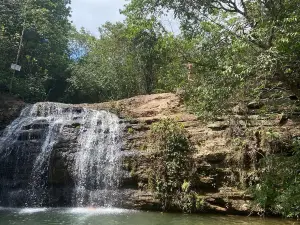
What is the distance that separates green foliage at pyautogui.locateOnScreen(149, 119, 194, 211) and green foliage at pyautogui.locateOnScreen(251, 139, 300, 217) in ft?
8.49

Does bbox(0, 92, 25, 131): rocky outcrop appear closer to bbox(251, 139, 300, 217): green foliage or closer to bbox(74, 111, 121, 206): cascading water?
bbox(74, 111, 121, 206): cascading water

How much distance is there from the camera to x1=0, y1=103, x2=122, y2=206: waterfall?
39.5 ft

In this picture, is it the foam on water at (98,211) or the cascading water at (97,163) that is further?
the cascading water at (97,163)

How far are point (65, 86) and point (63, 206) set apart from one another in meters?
12.5

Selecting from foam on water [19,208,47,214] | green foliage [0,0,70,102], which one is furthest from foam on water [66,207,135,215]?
green foliage [0,0,70,102]

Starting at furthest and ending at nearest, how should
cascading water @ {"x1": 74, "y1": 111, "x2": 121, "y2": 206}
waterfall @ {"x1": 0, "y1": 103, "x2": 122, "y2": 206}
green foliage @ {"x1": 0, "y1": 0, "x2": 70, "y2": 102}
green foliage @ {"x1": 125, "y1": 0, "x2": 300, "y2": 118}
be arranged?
green foliage @ {"x1": 0, "y1": 0, "x2": 70, "y2": 102} → waterfall @ {"x1": 0, "y1": 103, "x2": 122, "y2": 206} → cascading water @ {"x1": 74, "y1": 111, "x2": 121, "y2": 206} → green foliage @ {"x1": 125, "y1": 0, "x2": 300, "y2": 118}

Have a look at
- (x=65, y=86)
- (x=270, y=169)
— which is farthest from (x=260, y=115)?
(x=65, y=86)

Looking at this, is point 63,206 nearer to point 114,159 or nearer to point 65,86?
point 114,159

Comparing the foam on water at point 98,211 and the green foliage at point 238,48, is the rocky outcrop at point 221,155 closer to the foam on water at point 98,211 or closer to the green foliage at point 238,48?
the foam on water at point 98,211

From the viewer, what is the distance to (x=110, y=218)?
30.9 ft

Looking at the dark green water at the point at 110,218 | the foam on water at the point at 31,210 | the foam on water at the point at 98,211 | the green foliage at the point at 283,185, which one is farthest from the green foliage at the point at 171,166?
the foam on water at the point at 31,210

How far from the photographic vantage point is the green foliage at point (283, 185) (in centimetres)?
702

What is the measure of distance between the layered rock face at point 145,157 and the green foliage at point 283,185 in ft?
6.21

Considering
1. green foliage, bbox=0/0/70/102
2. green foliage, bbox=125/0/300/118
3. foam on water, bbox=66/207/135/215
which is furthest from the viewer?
green foliage, bbox=0/0/70/102
